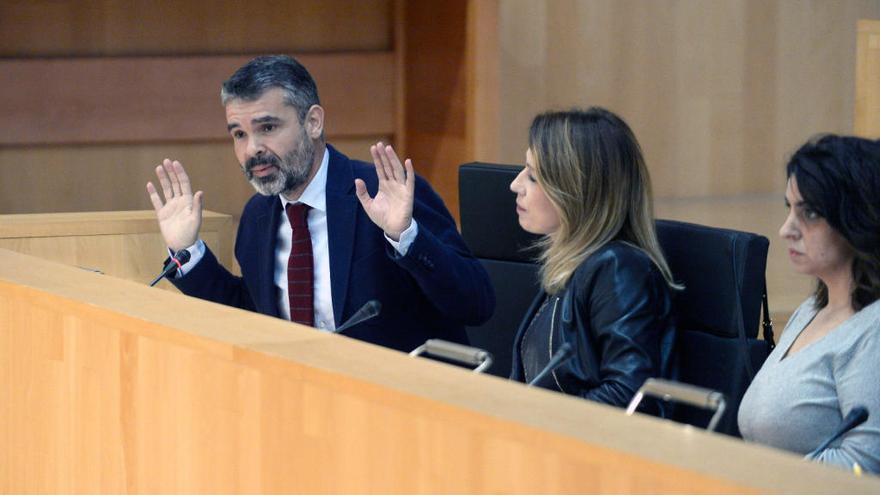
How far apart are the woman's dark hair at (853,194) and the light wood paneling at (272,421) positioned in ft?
2.47

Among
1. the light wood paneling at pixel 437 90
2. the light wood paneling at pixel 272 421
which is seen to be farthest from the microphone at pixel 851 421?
the light wood paneling at pixel 437 90

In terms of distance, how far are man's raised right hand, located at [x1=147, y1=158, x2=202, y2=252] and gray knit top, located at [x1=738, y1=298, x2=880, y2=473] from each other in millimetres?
1136

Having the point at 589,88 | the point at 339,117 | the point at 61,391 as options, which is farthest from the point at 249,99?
the point at 589,88

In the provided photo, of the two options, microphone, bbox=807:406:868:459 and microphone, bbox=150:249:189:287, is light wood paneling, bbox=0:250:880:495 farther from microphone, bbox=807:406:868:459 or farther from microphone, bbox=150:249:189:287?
microphone, bbox=807:406:868:459

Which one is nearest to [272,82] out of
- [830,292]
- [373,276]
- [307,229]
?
[307,229]

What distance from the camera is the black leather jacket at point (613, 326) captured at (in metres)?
2.11

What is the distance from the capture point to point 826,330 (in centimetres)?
191

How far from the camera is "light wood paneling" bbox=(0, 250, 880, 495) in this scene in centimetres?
105

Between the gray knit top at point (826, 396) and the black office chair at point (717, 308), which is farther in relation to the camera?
the black office chair at point (717, 308)

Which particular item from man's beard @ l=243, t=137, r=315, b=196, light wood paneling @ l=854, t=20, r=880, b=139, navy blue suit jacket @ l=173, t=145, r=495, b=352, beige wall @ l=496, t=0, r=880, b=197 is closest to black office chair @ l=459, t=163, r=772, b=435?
navy blue suit jacket @ l=173, t=145, r=495, b=352

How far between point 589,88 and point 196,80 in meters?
1.33

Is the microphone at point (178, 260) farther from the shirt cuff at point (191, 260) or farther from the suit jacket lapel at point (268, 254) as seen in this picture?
the suit jacket lapel at point (268, 254)

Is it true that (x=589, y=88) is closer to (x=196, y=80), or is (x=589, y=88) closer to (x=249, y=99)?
(x=196, y=80)

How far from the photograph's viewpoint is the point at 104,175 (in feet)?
14.0
